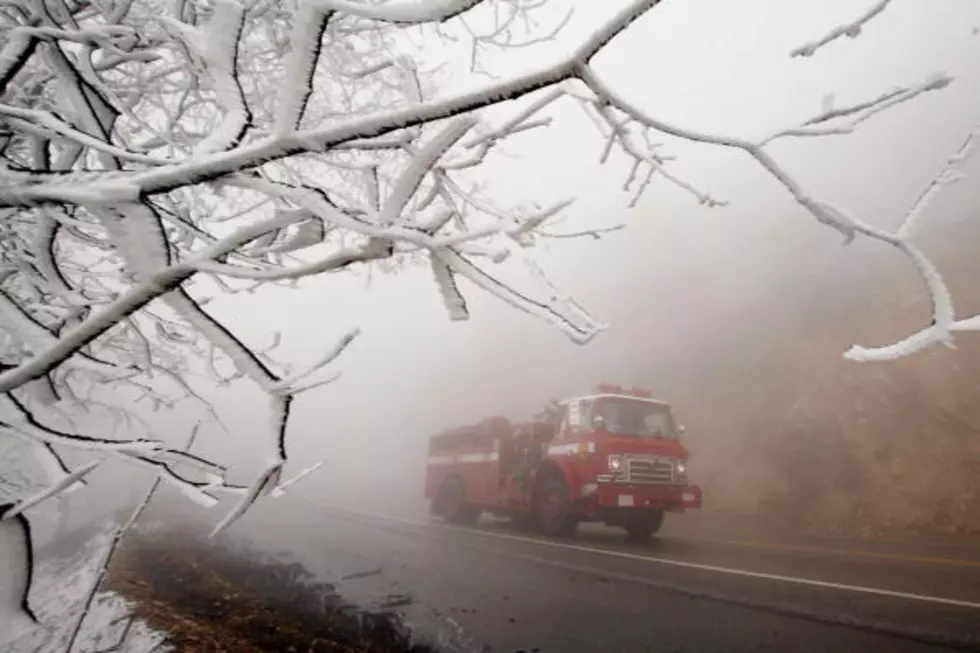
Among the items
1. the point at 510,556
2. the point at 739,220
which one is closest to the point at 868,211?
the point at 739,220

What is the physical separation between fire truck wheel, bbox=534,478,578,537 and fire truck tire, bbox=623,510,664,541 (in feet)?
3.10

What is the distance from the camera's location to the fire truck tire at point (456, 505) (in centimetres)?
1184

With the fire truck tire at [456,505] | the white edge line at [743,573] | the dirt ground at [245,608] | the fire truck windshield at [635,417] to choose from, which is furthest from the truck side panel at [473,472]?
the dirt ground at [245,608]

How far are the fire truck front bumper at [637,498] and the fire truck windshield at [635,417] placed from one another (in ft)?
3.00

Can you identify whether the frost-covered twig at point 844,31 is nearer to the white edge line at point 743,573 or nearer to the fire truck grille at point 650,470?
the white edge line at point 743,573

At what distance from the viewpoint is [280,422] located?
1.19 metres

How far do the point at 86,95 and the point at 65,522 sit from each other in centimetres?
1540

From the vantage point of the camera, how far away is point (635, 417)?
9477 mm

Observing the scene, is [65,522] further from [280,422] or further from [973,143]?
[973,143]

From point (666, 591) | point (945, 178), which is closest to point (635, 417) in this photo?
point (666, 591)

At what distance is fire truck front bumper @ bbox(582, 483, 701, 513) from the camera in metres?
8.30

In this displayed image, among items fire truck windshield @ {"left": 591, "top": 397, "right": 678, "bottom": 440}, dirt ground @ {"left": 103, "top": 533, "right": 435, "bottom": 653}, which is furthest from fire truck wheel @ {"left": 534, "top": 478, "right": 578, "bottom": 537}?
dirt ground @ {"left": 103, "top": 533, "right": 435, "bottom": 653}

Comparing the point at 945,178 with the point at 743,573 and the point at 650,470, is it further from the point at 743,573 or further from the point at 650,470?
the point at 650,470

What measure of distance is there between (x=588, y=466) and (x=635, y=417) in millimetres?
1403
